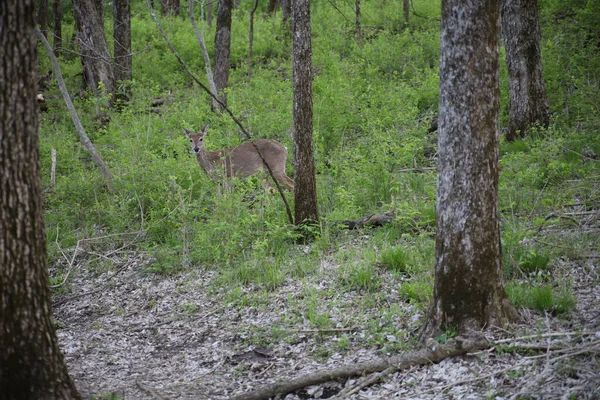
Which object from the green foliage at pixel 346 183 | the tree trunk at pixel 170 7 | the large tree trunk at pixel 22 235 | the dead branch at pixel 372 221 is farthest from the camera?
the tree trunk at pixel 170 7

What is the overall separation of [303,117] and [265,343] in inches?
117

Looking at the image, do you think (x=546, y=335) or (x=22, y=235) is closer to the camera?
(x=22, y=235)

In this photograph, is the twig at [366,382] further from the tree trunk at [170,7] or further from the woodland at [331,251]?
the tree trunk at [170,7]

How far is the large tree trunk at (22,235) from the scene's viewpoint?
13.0ft

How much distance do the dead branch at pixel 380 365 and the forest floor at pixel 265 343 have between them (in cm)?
6

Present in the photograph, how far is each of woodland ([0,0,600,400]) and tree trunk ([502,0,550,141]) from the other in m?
0.15

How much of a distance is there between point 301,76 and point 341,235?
2.11m

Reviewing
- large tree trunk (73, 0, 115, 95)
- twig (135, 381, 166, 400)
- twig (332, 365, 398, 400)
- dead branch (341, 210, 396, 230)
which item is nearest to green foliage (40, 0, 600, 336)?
dead branch (341, 210, 396, 230)

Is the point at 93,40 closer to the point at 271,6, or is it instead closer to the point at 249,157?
the point at 249,157

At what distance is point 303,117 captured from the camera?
7.94 m

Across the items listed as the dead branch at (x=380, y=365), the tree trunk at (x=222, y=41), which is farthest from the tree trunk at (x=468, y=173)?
the tree trunk at (x=222, y=41)

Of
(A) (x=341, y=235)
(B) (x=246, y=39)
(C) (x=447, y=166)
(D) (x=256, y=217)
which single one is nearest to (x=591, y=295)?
(C) (x=447, y=166)

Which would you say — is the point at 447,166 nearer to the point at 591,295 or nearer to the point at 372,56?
the point at 591,295

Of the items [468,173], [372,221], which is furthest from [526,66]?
[468,173]
